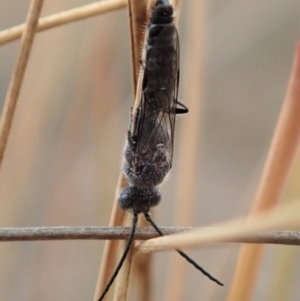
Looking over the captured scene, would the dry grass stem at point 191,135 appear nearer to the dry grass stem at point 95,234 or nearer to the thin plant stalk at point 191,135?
the thin plant stalk at point 191,135

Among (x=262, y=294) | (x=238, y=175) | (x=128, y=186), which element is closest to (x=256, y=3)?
(x=238, y=175)

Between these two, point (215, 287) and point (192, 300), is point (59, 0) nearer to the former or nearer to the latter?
point (215, 287)

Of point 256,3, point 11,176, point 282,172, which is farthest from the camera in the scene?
point 256,3

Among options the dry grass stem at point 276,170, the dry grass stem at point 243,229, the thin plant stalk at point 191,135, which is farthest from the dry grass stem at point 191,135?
the dry grass stem at point 243,229

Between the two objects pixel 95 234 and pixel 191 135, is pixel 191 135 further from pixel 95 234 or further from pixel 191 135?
pixel 95 234

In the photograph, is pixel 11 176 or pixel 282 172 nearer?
pixel 282 172

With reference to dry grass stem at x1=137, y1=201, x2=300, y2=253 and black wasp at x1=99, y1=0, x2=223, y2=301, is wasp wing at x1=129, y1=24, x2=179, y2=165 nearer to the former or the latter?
black wasp at x1=99, y1=0, x2=223, y2=301

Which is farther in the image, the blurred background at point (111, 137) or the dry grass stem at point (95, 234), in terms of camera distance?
the blurred background at point (111, 137)
